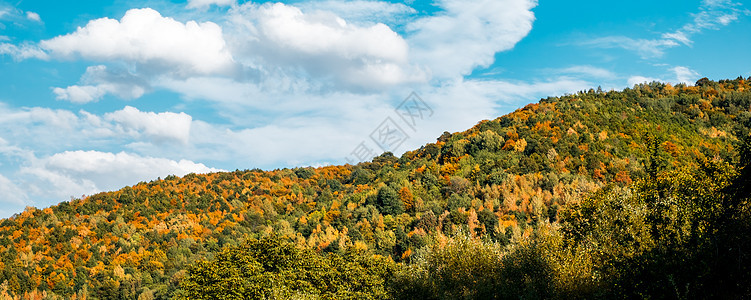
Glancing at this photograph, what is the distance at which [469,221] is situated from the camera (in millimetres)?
96625

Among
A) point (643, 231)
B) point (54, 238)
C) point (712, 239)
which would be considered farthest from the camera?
point (54, 238)

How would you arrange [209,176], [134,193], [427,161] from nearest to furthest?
[427,161]
[134,193]
[209,176]

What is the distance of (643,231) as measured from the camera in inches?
1384

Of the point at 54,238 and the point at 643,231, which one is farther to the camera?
the point at 54,238

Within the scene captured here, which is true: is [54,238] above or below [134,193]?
below

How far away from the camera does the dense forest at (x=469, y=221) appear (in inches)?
1291

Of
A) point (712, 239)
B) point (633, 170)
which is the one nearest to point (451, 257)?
point (712, 239)

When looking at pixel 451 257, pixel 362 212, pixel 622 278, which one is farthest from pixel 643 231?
pixel 362 212

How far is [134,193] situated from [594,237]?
145 meters

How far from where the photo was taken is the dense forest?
32781 millimetres

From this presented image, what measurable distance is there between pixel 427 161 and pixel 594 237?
10296cm

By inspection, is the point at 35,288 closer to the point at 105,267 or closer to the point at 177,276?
the point at 105,267

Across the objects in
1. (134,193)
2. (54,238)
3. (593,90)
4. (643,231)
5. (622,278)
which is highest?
(593,90)

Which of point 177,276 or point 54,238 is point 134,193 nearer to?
point 54,238
